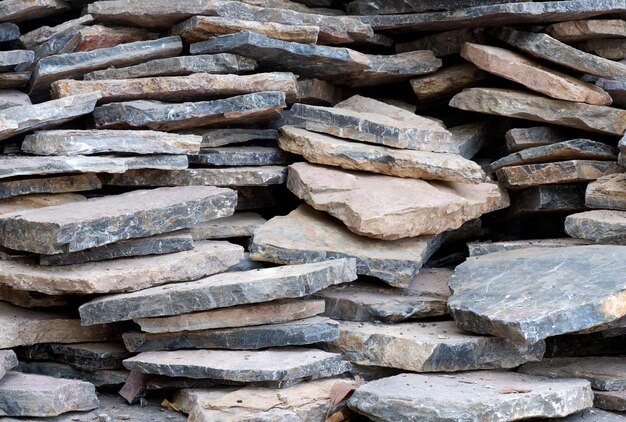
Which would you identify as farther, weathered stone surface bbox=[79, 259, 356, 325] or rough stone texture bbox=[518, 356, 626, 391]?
rough stone texture bbox=[518, 356, 626, 391]

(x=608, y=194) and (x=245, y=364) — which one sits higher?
(x=608, y=194)

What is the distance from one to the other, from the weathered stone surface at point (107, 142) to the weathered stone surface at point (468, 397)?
1.68m

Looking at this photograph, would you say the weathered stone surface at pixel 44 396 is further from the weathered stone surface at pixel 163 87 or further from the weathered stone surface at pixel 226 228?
the weathered stone surface at pixel 163 87

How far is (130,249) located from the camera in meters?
4.79

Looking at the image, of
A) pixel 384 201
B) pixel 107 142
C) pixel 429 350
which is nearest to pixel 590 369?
pixel 429 350

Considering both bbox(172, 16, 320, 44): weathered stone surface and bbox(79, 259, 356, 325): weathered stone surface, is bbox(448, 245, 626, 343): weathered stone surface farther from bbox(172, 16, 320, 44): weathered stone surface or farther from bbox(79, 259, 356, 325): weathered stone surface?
bbox(172, 16, 320, 44): weathered stone surface

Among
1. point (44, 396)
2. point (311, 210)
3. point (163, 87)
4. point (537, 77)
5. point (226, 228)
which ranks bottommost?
point (44, 396)

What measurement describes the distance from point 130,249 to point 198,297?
493 mm

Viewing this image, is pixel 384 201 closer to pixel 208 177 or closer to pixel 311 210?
pixel 311 210

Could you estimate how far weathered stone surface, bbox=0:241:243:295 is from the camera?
4.57 metres

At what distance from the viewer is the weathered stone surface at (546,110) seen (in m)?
5.86

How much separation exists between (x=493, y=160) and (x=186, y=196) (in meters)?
2.36

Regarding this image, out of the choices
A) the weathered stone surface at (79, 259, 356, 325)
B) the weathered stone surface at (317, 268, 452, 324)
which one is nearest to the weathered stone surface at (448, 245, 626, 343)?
the weathered stone surface at (317, 268, 452, 324)

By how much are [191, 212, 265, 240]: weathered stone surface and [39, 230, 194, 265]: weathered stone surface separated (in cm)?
34
